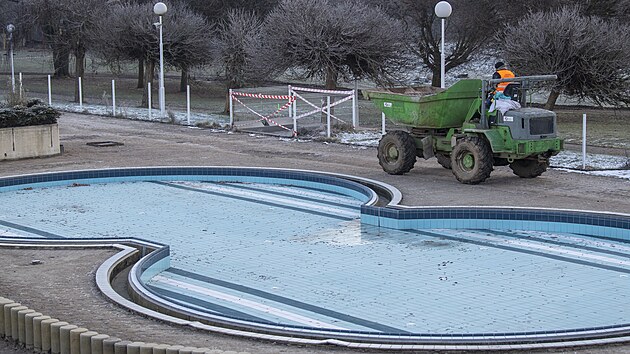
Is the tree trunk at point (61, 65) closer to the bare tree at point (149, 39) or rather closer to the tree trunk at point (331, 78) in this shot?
the bare tree at point (149, 39)

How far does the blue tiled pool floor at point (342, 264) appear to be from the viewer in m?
10.5

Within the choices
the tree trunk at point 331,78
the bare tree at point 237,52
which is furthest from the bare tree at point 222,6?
the tree trunk at point 331,78

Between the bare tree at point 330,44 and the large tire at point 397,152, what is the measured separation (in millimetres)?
12272

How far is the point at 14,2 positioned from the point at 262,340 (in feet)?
181

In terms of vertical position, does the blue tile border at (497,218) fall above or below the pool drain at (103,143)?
below

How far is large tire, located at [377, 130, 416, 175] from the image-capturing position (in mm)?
18656

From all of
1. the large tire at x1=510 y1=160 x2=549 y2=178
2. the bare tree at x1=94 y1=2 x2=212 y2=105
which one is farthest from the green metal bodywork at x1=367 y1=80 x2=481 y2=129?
the bare tree at x1=94 y1=2 x2=212 y2=105

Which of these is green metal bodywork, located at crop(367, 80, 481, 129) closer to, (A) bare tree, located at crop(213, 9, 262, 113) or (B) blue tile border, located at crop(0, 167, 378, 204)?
(B) blue tile border, located at crop(0, 167, 378, 204)

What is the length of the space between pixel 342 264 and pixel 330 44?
19188mm

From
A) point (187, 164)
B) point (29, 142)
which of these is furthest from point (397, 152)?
point (29, 142)

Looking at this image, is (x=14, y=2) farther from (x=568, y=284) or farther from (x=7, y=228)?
(x=568, y=284)

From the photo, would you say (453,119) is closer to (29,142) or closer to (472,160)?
Answer: (472,160)

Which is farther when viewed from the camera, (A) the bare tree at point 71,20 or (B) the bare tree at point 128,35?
(A) the bare tree at point 71,20

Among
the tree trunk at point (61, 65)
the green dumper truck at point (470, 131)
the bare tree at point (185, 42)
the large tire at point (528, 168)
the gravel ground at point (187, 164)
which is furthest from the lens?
the tree trunk at point (61, 65)
